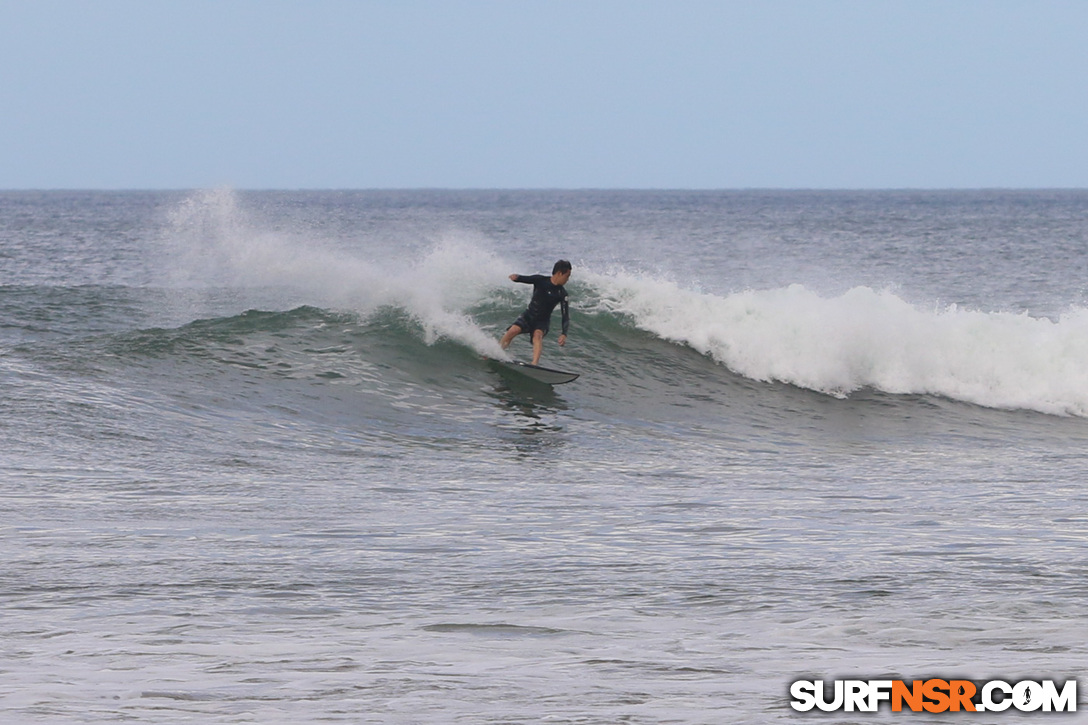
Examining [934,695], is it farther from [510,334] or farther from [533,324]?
[510,334]

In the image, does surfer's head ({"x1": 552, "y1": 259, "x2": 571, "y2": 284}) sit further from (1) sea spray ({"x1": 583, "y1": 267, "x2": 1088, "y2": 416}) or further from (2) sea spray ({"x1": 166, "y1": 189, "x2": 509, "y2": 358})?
(1) sea spray ({"x1": 583, "y1": 267, "x2": 1088, "y2": 416})

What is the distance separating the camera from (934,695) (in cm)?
483

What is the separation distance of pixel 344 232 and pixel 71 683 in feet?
210

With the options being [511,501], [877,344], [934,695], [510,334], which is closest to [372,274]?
[510,334]

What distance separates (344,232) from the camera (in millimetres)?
67688

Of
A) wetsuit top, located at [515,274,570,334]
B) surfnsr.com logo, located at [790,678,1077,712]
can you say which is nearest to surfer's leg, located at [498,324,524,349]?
wetsuit top, located at [515,274,570,334]

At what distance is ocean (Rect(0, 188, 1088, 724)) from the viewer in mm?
5172

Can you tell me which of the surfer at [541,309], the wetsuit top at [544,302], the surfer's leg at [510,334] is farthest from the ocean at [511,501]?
the wetsuit top at [544,302]

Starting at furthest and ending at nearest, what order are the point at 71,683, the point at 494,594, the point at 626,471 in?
the point at 626,471 → the point at 494,594 → the point at 71,683

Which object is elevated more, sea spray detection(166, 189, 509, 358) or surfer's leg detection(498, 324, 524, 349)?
sea spray detection(166, 189, 509, 358)

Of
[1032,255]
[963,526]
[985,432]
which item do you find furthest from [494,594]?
[1032,255]

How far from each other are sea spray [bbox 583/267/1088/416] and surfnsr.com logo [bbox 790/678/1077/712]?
1094 cm

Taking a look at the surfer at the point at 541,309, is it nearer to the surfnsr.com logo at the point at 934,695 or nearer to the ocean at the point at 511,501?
the ocean at the point at 511,501

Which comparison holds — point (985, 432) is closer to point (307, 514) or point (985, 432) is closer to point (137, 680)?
point (307, 514)
